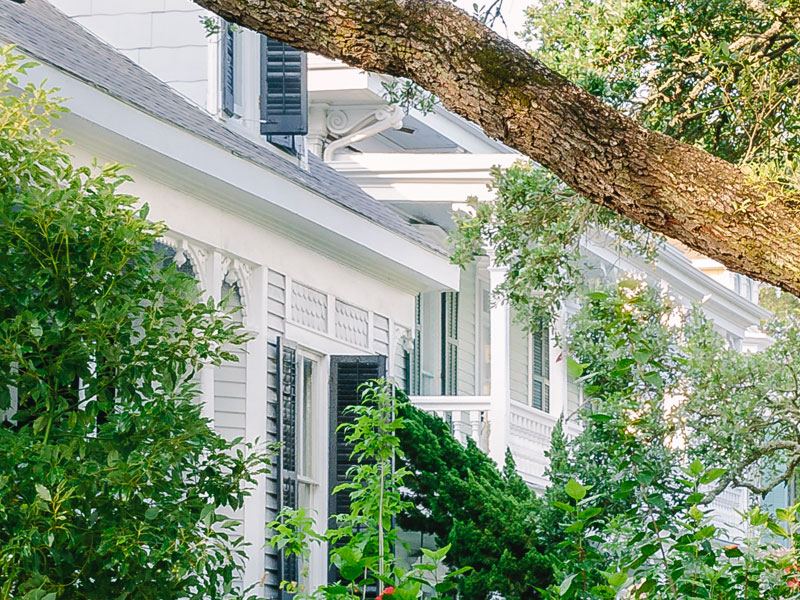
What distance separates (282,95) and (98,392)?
19.9 feet

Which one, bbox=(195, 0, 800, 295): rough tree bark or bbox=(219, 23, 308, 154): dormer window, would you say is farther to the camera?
bbox=(219, 23, 308, 154): dormer window

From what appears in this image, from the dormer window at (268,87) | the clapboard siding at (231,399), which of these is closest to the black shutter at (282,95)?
the dormer window at (268,87)

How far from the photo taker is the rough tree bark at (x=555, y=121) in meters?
4.52

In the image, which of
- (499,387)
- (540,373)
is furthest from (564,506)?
(540,373)

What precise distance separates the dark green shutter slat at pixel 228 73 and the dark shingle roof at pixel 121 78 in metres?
0.23

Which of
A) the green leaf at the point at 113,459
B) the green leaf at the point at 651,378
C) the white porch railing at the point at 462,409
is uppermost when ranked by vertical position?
the white porch railing at the point at 462,409

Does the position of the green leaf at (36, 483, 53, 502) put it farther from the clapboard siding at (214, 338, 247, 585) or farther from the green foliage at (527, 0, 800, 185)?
the clapboard siding at (214, 338, 247, 585)

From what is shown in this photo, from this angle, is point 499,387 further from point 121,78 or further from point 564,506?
point 564,506

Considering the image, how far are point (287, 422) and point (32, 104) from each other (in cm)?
471

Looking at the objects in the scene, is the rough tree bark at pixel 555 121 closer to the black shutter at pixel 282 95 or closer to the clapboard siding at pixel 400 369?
the black shutter at pixel 282 95

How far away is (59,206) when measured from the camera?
21.4 feet

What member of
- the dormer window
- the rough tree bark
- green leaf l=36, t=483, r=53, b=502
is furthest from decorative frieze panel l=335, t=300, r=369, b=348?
the rough tree bark

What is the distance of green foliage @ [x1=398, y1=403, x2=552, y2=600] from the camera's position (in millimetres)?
11477

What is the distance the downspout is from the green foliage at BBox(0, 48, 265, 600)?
8.67m
